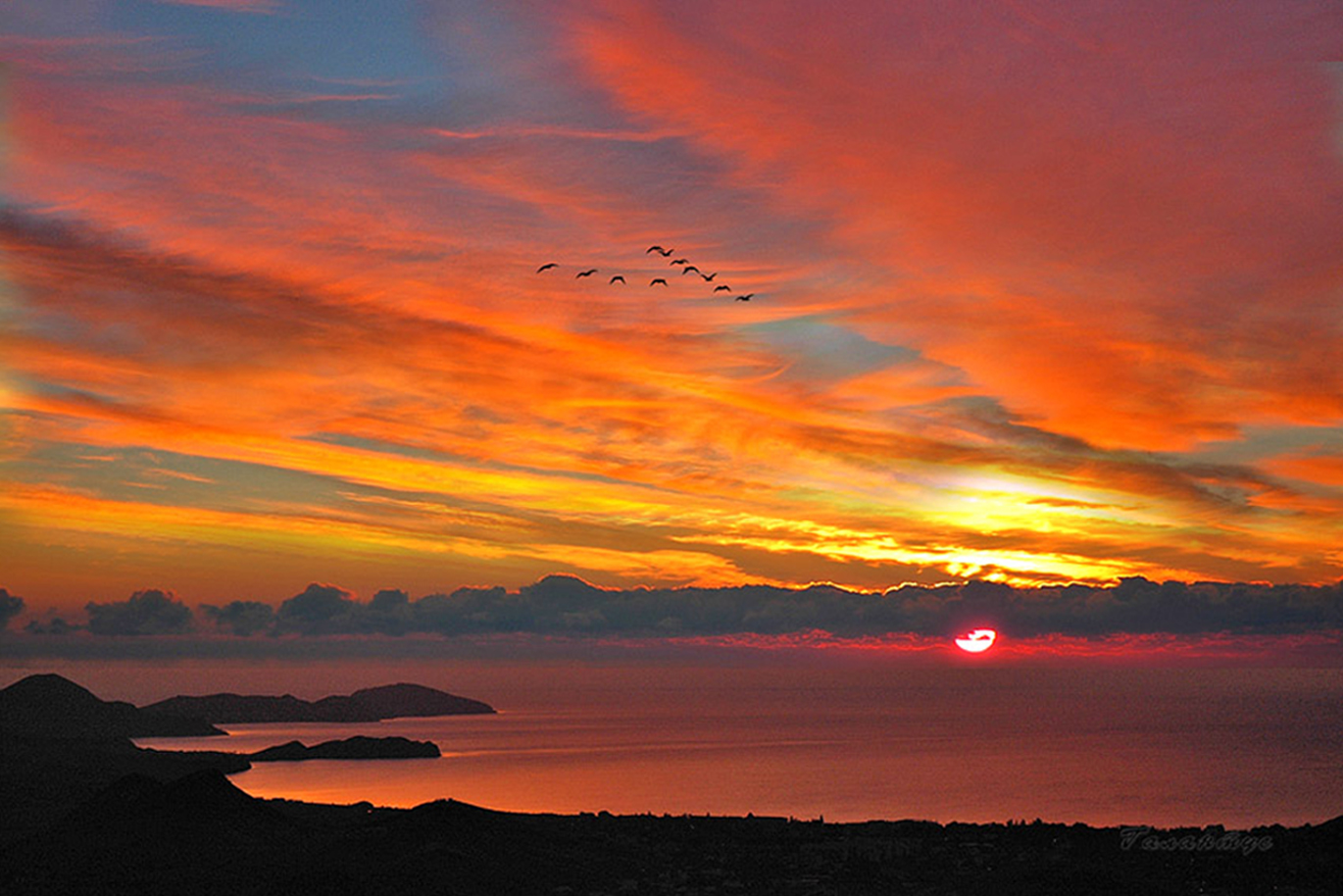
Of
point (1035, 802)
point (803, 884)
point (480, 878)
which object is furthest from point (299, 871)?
point (1035, 802)

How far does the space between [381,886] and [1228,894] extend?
162 feet

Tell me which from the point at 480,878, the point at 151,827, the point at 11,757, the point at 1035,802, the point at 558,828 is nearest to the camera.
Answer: the point at 480,878

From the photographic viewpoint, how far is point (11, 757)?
503 ft

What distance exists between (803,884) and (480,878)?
21258mm

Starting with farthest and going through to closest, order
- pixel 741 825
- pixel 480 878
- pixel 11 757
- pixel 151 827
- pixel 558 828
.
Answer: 1. pixel 11 757
2. pixel 741 825
3. pixel 558 828
4. pixel 151 827
5. pixel 480 878

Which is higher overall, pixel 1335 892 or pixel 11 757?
pixel 1335 892

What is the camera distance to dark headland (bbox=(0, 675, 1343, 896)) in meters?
64.2

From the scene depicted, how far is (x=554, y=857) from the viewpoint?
76.8 m

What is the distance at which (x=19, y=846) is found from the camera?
7575 centimetres

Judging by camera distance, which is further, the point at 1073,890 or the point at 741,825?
the point at 741,825

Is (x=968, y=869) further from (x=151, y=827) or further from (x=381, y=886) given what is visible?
(x=151, y=827)

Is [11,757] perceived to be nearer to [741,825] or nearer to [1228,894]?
[741,825]

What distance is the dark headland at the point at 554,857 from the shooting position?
211 ft

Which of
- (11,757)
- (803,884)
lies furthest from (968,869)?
(11,757)
